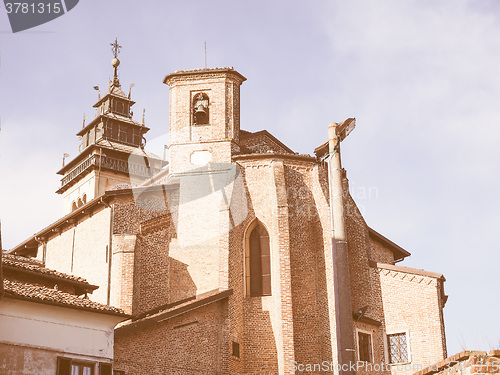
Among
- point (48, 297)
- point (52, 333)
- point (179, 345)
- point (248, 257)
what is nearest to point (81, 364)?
point (52, 333)

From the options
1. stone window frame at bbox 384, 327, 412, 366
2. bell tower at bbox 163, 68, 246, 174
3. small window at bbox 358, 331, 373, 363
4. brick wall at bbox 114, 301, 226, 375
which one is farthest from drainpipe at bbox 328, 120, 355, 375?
stone window frame at bbox 384, 327, 412, 366

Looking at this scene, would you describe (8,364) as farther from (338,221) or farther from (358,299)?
(358,299)

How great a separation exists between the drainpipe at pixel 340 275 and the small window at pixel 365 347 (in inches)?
498

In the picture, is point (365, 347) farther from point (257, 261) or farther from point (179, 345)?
point (179, 345)

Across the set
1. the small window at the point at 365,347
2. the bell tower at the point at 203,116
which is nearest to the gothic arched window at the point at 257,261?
the bell tower at the point at 203,116

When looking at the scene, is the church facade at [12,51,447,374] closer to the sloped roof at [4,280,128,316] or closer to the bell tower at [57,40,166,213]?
the sloped roof at [4,280,128,316]

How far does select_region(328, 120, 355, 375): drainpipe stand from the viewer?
12578mm

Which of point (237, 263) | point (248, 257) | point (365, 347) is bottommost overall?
point (365, 347)

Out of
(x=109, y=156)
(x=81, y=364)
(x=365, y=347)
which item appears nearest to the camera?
(x=81, y=364)

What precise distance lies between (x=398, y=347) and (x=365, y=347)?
4.85 ft

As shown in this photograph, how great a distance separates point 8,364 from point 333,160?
858 centimetres

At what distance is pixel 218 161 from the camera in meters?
27.3

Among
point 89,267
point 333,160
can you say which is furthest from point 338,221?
point 89,267

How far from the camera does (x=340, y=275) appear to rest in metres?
13.2
